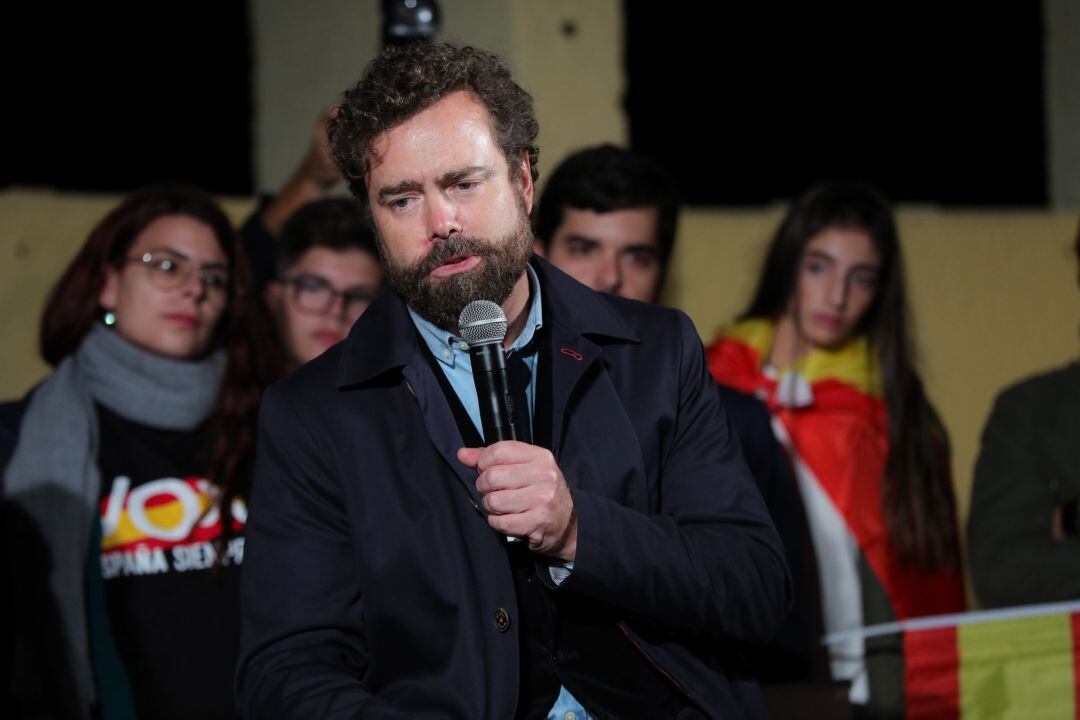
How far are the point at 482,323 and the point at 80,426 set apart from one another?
5.63 feet

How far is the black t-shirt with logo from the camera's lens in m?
3.24

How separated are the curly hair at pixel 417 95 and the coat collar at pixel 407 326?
22cm

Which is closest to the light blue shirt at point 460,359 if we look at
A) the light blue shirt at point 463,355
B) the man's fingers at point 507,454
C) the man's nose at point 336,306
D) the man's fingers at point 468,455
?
the light blue shirt at point 463,355

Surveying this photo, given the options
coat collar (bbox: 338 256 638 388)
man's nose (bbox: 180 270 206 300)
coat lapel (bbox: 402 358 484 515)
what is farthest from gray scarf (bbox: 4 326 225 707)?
coat lapel (bbox: 402 358 484 515)

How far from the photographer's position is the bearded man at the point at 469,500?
214cm

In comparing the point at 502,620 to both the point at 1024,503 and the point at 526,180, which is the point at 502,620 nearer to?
the point at 526,180

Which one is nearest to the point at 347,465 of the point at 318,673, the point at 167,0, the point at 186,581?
the point at 318,673

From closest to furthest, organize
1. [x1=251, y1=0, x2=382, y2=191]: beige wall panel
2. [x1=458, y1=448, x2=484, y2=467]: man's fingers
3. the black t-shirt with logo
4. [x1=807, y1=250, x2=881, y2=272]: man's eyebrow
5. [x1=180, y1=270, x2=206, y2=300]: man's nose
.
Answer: [x1=458, y1=448, x2=484, y2=467]: man's fingers → the black t-shirt with logo → [x1=180, y1=270, x2=206, y2=300]: man's nose → [x1=807, y1=250, x2=881, y2=272]: man's eyebrow → [x1=251, y1=0, x2=382, y2=191]: beige wall panel

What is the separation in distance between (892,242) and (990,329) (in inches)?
76.0

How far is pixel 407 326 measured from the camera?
2361 mm

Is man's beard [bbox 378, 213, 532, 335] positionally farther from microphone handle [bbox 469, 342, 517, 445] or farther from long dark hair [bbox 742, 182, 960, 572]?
long dark hair [bbox 742, 182, 960, 572]

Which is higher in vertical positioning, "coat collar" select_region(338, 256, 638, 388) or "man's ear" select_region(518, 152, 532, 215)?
"man's ear" select_region(518, 152, 532, 215)

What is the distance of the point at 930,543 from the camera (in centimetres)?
404

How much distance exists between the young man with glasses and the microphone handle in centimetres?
194
